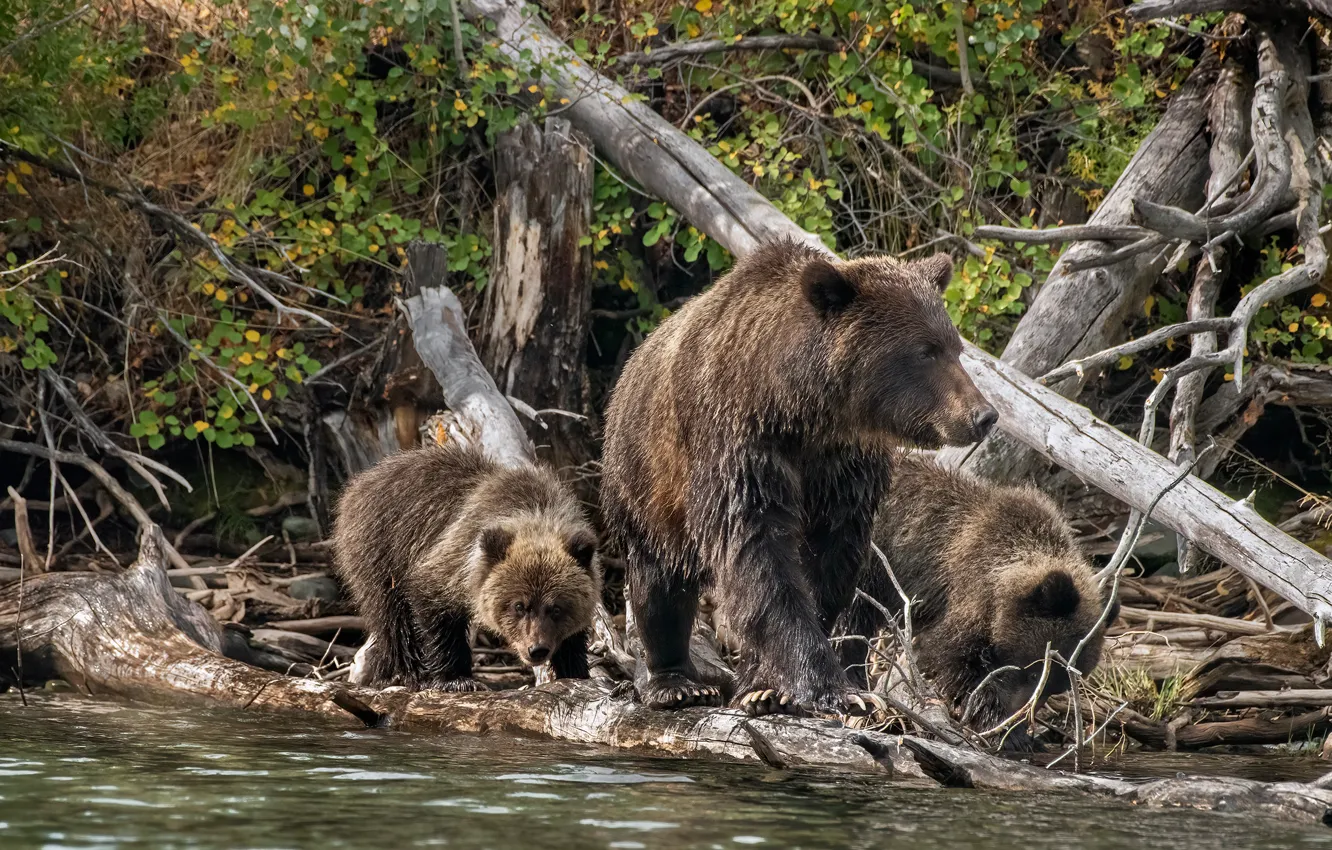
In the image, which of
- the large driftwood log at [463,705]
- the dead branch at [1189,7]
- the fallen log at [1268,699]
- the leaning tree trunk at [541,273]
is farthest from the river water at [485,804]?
the dead branch at [1189,7]

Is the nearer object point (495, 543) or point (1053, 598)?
point (1053, 598)

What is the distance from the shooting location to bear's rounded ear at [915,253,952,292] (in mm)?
6918

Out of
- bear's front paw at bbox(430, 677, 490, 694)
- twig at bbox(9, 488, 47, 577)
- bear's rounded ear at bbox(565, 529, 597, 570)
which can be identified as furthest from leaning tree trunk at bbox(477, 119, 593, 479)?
twig at bbox(9, 488, 47, 577)

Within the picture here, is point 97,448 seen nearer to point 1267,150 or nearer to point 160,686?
point 160,686

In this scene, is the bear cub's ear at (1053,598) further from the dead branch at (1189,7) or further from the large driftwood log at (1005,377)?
the dead branch at (1189,7)

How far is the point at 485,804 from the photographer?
5.10 m

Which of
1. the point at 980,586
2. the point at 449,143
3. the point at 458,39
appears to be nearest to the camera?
the point at 980,586

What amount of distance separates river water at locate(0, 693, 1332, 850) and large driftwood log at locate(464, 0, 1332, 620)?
1759 mm

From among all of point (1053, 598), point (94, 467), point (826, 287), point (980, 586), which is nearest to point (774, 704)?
point (826, 287)

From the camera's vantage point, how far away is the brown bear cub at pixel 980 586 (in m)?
7.83

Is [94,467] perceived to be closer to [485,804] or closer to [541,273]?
[541,273]

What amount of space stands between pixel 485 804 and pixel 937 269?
323 cm

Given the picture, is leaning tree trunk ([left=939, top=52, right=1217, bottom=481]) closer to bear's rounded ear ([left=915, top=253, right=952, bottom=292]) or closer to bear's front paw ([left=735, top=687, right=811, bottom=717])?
bear's rounded ear ([left=915, top=253, right=952, bottom=292])

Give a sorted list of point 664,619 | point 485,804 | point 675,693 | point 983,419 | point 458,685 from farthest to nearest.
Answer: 1. point 458,685
2. point 664,619
3. point 675,693
4. point 983,419
5. point 485,804
